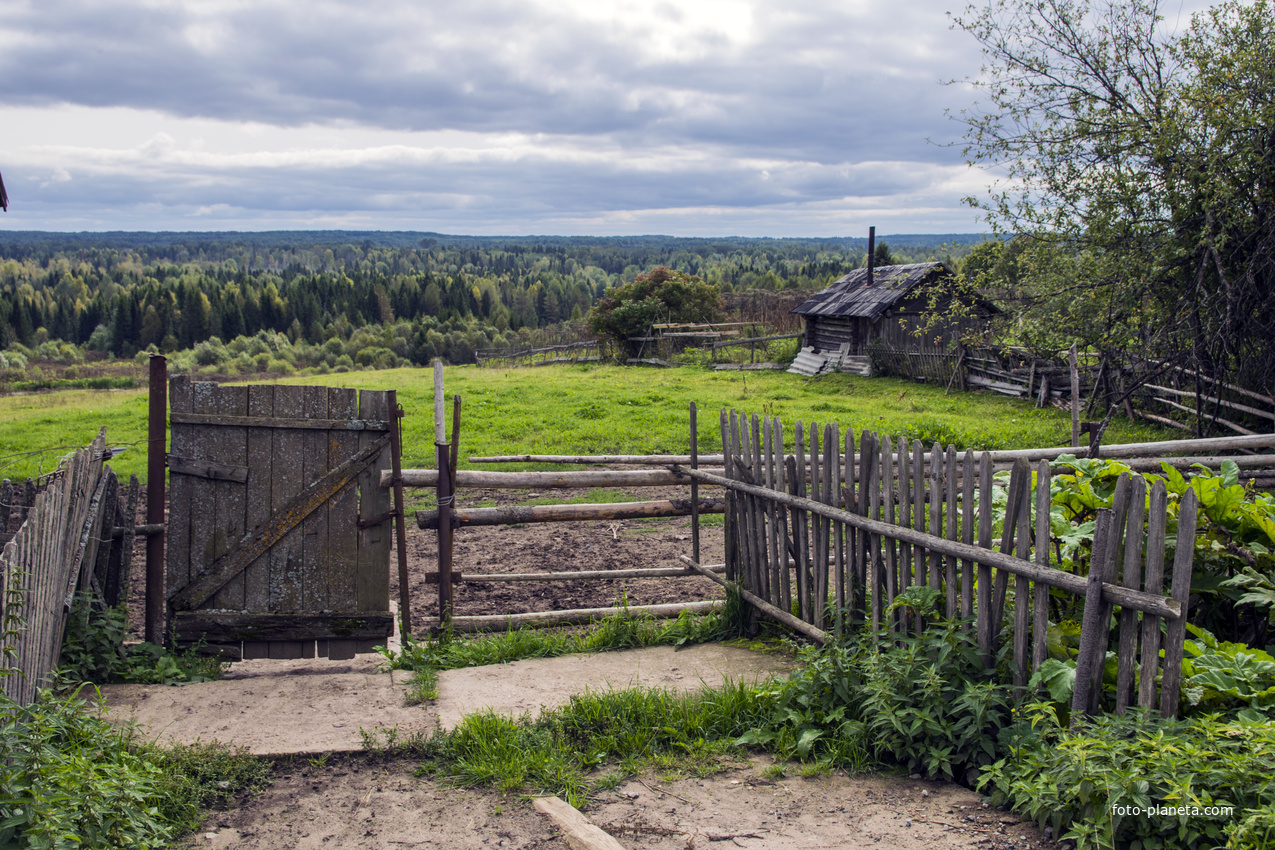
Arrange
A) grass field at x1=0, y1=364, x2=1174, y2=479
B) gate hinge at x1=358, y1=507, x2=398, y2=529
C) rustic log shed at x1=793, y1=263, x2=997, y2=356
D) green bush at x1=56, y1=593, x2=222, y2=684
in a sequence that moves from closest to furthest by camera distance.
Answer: green bush at x1=56, y1=593, x2=222, y2=684 < gate hinge at x1=358, y1=507, x2=398, y2=529 < grass field at x1=0, y1=364, x2=1174, y2=479 < rustic log shed at x1=793, y1=263, x2=997, y2=356

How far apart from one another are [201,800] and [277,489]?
2.39 metres

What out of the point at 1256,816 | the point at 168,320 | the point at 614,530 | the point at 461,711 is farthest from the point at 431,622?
the point at 168,320

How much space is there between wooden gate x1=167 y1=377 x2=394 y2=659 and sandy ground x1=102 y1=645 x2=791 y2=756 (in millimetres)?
359

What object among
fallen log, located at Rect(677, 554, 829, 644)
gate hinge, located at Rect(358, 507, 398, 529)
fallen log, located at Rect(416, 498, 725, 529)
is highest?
gate hinge, located at Rect(358, 507, 398, 529)

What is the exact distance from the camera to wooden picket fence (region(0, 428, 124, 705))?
318 cm

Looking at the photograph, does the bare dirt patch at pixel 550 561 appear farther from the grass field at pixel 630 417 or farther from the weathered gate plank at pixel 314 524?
the grass field at pixel 630 417

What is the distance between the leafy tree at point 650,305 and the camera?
3769 cm

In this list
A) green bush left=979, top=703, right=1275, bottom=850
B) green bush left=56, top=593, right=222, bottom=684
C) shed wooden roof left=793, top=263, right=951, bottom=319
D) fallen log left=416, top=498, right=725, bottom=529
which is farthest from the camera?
shed wooden roof left=793, top=263, right=951, bottom=319

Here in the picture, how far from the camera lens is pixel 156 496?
17.4 feet

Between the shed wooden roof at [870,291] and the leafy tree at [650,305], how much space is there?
28.4ft

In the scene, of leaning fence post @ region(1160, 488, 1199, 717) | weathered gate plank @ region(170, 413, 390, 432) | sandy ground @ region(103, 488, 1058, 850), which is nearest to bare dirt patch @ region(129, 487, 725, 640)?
sandy ground @ region(103, 488, 1058, 850)

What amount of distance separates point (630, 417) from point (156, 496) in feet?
40.0

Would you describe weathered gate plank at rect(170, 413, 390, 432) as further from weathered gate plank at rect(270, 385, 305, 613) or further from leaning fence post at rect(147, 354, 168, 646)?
leaning fence post at rect(147, 354, 168, 646)

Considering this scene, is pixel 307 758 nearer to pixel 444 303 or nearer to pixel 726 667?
pixel 726 667
